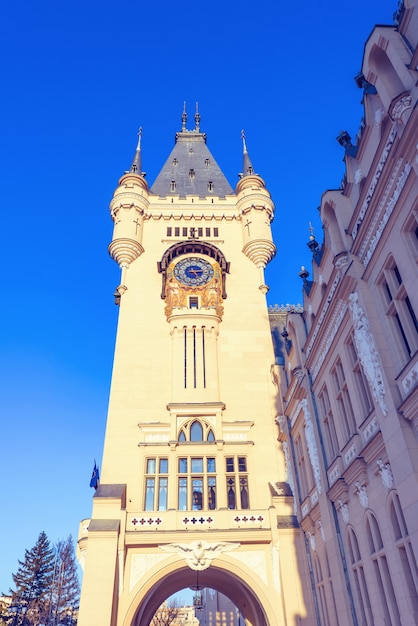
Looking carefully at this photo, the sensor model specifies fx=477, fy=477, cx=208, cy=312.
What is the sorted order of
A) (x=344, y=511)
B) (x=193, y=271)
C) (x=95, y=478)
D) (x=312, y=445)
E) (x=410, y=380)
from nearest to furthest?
(x=410, y=380) → (x=344, y=511) → (x=312, y=445) → (x=95, y=478) → (x=193, y=271)

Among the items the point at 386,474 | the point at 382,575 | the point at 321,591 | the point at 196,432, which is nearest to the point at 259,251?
the point at 196,432

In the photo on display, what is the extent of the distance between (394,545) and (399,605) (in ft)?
4.42

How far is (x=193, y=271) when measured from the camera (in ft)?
104

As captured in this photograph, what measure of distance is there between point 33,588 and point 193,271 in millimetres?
34257

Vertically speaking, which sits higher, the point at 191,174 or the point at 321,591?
the point at 191,174

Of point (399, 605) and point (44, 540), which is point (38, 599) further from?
point (399, 605)

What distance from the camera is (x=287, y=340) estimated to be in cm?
2616

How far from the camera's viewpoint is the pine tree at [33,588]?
4150 cm

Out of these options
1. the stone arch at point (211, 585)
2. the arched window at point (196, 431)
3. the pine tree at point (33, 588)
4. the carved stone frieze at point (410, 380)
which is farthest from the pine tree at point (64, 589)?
the carved stone frieze at point (410, 380)

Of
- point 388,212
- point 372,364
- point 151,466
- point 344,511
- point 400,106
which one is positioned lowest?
point 344,511

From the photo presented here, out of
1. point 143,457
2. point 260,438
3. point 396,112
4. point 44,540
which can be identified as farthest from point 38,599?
point 396,112

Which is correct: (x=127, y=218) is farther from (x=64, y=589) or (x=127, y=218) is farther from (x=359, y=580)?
(x=64, y=589)

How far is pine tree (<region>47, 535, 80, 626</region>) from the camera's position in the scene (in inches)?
1778

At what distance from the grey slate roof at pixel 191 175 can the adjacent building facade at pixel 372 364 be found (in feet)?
73.5
